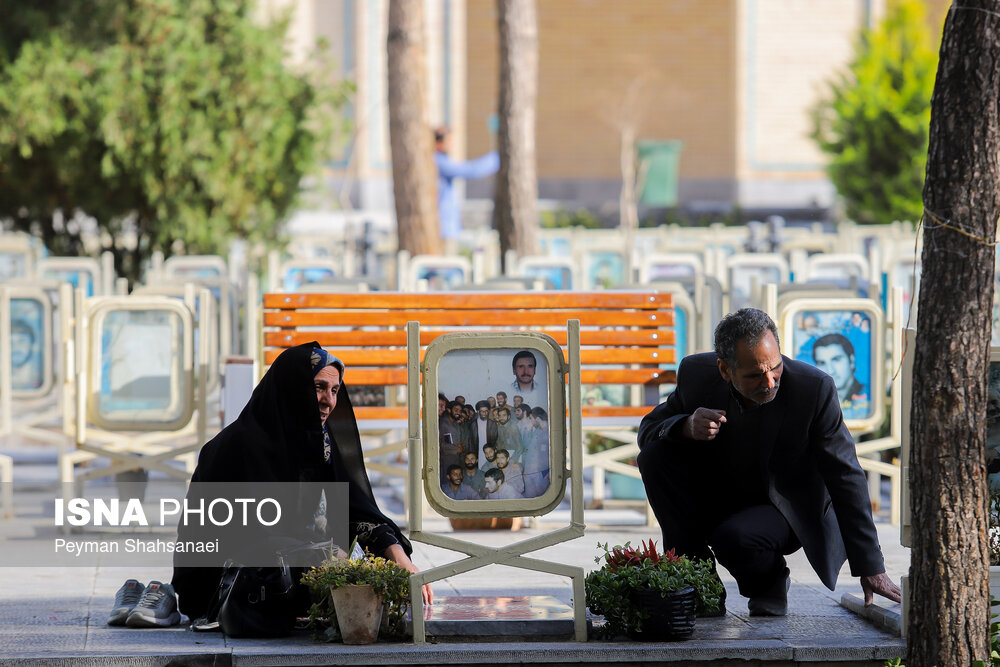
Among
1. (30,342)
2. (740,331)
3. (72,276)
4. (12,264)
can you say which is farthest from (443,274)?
(740,331)

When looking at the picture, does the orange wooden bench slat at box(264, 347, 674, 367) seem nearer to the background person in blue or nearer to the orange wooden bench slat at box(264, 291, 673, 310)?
the orange wooden bench slat at box(264, 291, 673, 310)

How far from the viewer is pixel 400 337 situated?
721cm

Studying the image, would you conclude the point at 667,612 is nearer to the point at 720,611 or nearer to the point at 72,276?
the point at 720,611

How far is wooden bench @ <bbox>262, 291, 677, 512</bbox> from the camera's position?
23.5 feet

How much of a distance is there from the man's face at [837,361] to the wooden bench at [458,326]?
0.79 m

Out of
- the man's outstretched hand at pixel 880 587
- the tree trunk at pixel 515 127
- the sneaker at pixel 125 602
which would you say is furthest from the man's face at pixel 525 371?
the tree trunk at pixel 515 127

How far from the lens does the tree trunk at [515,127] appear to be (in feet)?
51.4

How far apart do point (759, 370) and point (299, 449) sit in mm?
1567

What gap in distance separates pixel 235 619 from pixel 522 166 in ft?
36.9

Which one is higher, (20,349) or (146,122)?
(146,122)

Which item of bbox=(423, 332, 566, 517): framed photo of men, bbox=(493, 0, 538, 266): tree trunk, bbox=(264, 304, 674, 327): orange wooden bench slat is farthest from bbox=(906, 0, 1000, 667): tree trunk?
bbox=(493, 0, 538, 266): tree trunk

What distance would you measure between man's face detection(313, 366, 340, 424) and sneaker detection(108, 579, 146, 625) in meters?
0.95

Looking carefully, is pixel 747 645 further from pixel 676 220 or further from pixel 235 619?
pixel 676 220

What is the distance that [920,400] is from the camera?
14.5 feet
